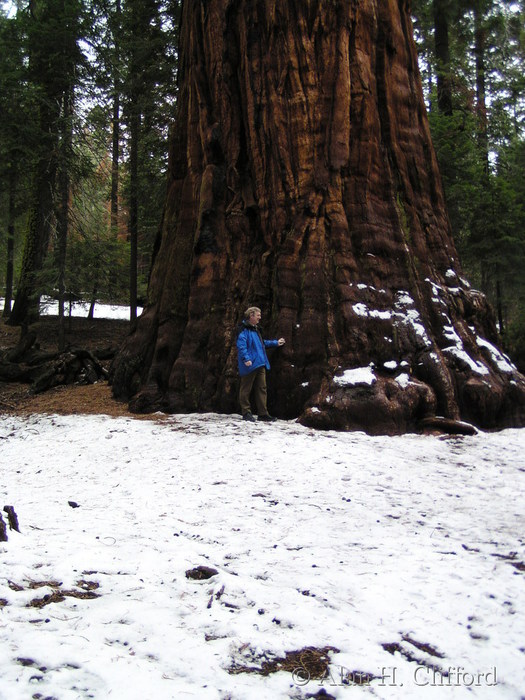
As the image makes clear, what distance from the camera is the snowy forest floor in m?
A: 2.30

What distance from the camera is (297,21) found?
791 centimetres

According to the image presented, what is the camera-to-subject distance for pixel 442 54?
1552 centimetres

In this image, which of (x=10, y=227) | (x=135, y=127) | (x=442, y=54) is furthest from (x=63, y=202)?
(x=442, y=54)

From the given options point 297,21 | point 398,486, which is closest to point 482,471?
point 398,486

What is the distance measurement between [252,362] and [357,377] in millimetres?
1463

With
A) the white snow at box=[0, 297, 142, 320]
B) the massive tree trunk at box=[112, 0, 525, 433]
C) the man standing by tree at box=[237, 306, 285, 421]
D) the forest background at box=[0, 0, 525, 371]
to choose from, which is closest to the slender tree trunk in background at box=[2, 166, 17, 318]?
the forest background at box=[0, 0, 525, 371]

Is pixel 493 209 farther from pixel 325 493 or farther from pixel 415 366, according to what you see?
pixel 325 493

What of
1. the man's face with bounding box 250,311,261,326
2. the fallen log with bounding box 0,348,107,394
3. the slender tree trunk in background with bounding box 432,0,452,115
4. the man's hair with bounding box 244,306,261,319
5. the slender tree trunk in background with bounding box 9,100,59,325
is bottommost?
the fallen log with bounding box 0,348,107,394

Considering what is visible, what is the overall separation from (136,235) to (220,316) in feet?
28.0

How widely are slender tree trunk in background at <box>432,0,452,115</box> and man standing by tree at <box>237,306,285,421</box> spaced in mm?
10847

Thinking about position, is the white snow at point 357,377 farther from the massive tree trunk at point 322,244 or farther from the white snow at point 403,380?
the white snow at point 403,380

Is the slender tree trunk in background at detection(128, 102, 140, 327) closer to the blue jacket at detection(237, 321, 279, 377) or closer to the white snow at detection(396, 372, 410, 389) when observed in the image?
the blue jacket at detection(237, 321, 279, 377)

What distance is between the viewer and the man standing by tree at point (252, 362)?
7.33m

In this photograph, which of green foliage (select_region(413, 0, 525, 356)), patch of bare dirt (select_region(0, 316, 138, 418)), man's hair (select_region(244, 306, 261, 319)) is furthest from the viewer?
green foliage (select_region(413, 0, 525, 356))
